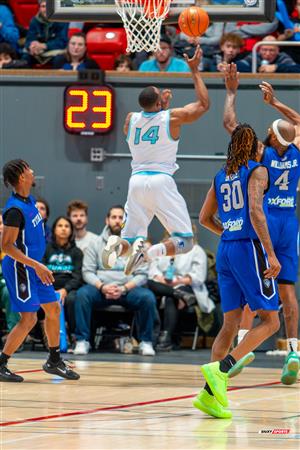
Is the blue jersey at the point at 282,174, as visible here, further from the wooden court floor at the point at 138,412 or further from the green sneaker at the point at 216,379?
the green sneaker at the point at 216,379

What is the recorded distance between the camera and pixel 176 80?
1423 centimetres

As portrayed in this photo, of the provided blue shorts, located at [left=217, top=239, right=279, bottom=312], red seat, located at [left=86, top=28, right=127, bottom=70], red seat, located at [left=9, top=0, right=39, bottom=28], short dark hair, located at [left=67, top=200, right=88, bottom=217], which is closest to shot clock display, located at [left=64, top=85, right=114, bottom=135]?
short dark hair, located at [left=67, top=200, right=88, bottom=217]

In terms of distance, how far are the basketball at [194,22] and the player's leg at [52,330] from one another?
267cm

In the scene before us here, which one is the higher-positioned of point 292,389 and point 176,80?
point 176,80

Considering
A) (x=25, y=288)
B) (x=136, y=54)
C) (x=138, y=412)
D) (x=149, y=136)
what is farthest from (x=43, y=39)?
(x=138, y=412)

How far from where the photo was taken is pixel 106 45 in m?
15.3

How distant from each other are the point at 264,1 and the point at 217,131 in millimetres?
3768

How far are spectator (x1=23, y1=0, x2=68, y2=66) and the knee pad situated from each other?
5.71 metres

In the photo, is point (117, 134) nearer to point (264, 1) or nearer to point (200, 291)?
point (200, 291)

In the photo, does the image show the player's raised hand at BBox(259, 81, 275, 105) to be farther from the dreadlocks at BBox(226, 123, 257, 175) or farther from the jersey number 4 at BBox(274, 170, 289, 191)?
the dreadlocks at BBox(226, 123, 257, 175)

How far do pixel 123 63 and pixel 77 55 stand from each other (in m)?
0.62

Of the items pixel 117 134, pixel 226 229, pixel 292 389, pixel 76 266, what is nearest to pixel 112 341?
pixel 76 266

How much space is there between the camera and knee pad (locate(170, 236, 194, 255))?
10.5m

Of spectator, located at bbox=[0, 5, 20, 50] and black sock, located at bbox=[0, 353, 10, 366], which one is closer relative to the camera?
black sock, located at bbox=[0, 353, 10, 366]
